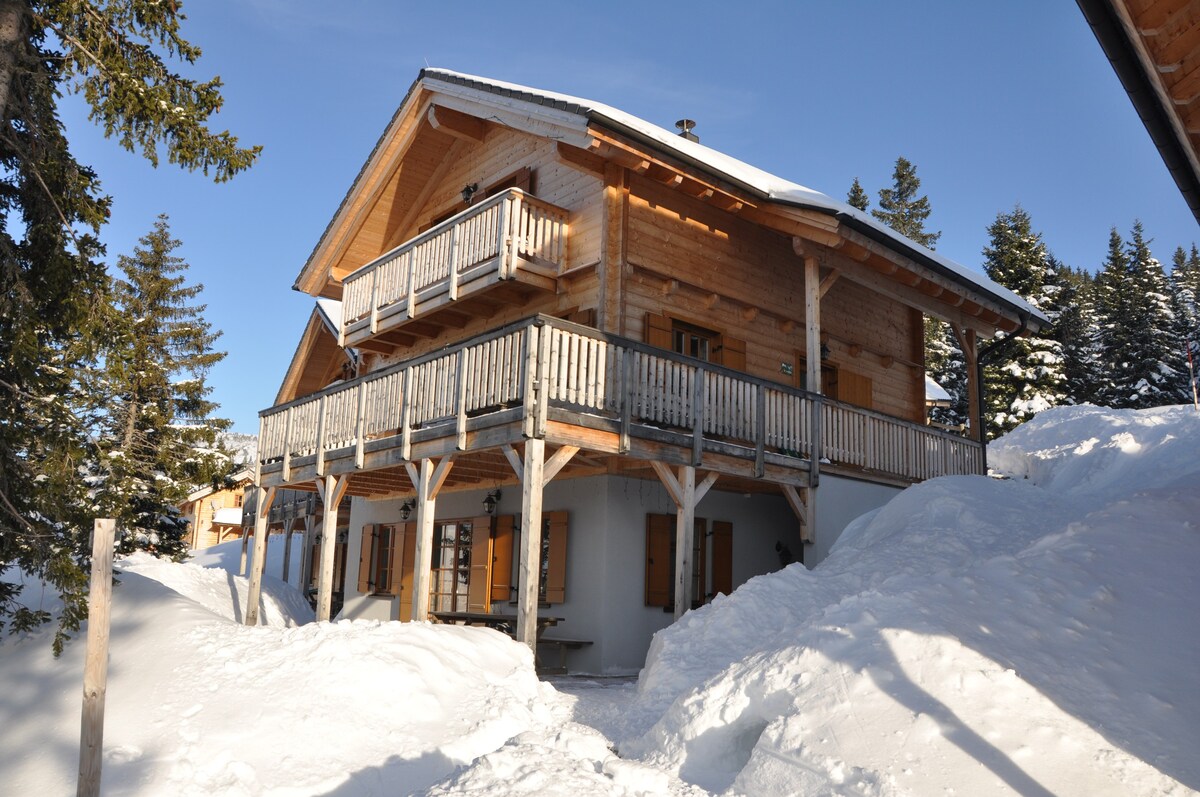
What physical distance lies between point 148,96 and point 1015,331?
16.1 m

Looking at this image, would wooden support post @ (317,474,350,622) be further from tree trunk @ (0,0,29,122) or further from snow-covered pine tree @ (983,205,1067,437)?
snow-covered pine tree @ (983,205,1067,437)

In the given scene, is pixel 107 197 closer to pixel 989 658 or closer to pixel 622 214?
pixel 622 214

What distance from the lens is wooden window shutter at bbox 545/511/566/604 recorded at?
14461 millimetres

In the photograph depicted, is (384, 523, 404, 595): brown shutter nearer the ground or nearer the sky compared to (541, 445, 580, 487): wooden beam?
nearer the ground

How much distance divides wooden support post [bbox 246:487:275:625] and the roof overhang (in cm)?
1588

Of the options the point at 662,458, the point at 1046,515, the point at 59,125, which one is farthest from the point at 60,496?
the point at 1046,515

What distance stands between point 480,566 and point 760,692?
32.0 feet

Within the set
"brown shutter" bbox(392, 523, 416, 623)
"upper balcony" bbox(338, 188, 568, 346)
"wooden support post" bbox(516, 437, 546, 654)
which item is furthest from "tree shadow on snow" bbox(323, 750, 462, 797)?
"brown shutter" bbox(392, 523, 416, 623)

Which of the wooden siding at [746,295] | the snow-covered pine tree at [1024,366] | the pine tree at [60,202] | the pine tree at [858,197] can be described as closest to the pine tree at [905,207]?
the pine tree at [858,197]

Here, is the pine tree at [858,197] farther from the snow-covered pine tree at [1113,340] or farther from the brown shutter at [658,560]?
the brown shutter at [658,560]

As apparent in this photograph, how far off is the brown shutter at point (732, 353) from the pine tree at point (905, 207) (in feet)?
130

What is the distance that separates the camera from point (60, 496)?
10070mm

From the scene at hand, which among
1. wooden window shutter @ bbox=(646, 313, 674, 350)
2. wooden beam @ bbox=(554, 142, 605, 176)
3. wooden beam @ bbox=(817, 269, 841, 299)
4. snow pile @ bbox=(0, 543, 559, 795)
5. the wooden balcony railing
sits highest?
wooden beam @ bbox=(554, 142, 605, 176)

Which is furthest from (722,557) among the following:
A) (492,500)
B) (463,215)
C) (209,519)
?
(209,519)
